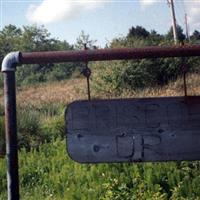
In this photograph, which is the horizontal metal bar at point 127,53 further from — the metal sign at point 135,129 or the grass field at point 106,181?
the grass field at point 106,181

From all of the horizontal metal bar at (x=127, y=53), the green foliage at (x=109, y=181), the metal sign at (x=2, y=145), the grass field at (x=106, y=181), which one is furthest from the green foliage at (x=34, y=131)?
the horizontal metal bar at (x=127, y=53)

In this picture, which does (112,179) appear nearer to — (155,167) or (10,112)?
(155,167)

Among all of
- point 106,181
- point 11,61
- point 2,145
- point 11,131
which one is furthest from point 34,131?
point 11,61

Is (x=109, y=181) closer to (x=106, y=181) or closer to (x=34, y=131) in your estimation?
(x=106, y=181)

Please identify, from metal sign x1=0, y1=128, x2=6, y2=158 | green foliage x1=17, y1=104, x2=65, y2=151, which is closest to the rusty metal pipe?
metal sign x1=0, y1=128, x2=6, y2=158

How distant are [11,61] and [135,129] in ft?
2.63

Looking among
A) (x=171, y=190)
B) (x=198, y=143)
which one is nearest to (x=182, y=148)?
(x=198, y=143)

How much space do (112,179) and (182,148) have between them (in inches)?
125

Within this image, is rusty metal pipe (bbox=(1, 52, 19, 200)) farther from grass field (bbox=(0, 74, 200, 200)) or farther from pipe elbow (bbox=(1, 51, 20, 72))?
grass field (bbox=(0, 74, 200, 200))

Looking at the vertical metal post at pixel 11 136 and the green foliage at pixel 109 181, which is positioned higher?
the vertical metal post at pixel 11 136

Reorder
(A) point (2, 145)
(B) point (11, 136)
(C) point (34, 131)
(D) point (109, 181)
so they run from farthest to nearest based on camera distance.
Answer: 1. (C) point (34, 131)
2. (A) point (2, 145)
3. (D) point (109, 181)
4. (B) point (11, 136)

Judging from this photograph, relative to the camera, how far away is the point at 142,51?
9.37ft

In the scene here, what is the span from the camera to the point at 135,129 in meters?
3.08

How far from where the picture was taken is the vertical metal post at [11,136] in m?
3.00
